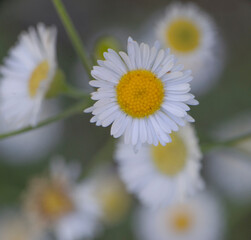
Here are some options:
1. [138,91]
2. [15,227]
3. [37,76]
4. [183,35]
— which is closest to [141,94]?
[138,91]

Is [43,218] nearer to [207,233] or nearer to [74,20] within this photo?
[207,233]

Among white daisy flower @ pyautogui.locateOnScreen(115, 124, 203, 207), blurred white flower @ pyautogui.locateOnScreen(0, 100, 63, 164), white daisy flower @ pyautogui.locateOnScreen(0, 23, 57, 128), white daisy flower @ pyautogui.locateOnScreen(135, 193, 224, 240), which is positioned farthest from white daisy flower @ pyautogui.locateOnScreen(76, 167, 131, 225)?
white daisy flower @ pyautogui.locateOnScreen(0, 23, 57, 128)

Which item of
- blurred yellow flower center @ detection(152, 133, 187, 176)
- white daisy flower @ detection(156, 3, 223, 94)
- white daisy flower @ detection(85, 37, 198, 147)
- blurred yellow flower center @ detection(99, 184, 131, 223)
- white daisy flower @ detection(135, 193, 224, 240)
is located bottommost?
white daisy flower @ detection(135, 193, 224, 240)

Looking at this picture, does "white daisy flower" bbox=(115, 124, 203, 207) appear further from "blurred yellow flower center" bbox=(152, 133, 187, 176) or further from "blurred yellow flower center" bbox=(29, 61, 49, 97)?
"blurred yellow flower center" bbox=(29, 61, 49, 97)

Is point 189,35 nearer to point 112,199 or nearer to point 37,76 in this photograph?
point 37,76

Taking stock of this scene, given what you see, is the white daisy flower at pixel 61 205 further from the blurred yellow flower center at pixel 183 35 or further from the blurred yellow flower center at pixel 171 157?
the blurred yellow flower center at pixel 183 35

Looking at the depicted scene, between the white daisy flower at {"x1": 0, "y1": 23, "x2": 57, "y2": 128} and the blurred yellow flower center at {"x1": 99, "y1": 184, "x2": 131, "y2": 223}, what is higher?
the white daisy flower at {"x1": 0, "y1": 23, "x2": 57, "y2": 128}

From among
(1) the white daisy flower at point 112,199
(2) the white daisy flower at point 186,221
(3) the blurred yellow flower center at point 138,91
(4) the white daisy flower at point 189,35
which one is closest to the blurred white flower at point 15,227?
(1) the white daisy flower at point 112,199
